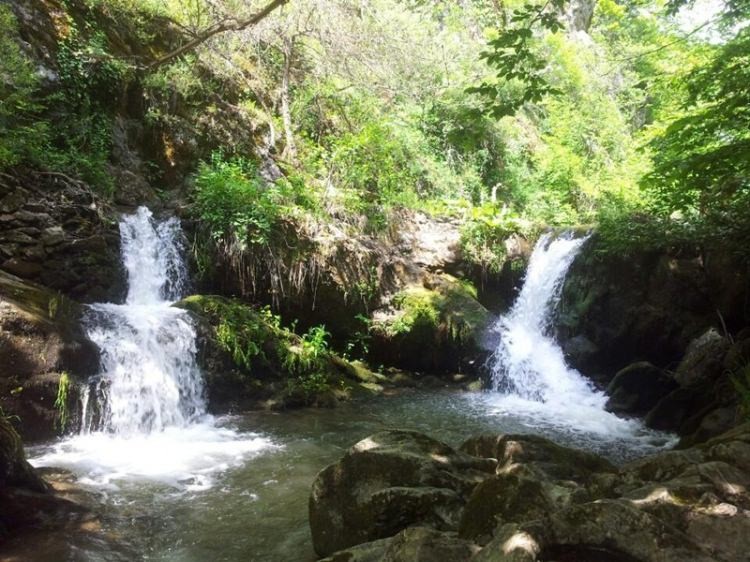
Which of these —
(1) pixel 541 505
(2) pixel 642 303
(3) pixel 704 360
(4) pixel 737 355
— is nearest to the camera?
(1) pixel 541 505

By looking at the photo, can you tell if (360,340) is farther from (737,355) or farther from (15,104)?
(15,104)

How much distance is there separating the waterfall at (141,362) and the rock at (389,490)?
411cm

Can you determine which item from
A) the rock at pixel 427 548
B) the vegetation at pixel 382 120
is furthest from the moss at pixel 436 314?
the rock at pixel 427 548

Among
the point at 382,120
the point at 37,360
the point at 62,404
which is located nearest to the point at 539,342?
the point at 382,120

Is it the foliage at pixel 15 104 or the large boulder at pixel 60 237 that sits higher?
the foliage at pixel 15 104

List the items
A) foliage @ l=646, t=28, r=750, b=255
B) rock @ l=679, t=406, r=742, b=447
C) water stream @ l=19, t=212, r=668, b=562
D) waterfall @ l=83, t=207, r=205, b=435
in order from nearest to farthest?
1. water stream @ l=19, t=212, r=668, b=562
2. foliage @ l=646, t=28, r=750, b=255
3. rock @ l=679, t=406, r=742, b=447
4. waterfall @ l=83, t=207, r=205, b=435

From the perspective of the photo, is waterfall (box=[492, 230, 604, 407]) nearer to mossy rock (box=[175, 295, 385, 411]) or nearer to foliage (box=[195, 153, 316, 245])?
mossy rock (box=[175, 295, 385, 411])

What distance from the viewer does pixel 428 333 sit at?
1116 cm

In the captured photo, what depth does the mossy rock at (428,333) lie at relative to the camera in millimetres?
11102

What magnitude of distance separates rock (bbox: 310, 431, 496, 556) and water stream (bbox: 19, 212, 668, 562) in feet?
1.51

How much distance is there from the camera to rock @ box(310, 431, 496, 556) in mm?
3580

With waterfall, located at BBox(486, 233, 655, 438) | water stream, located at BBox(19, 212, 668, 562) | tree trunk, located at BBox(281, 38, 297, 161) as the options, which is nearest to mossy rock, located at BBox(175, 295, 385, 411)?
water stream, located at BBox(19, 212, 668, 562)

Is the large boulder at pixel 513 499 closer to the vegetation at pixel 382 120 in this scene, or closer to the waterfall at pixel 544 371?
the vegetation at pixel 382 120

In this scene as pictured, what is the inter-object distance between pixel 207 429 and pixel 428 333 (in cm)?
508
